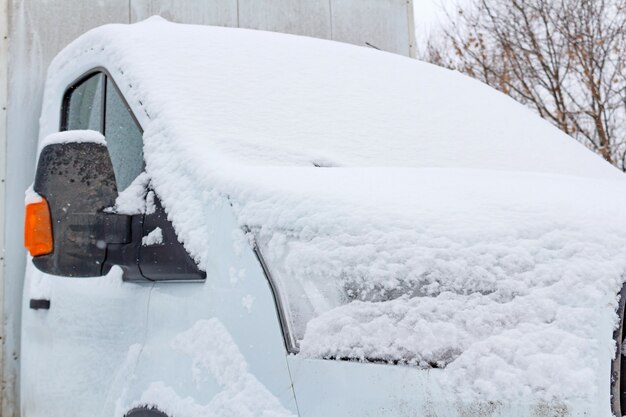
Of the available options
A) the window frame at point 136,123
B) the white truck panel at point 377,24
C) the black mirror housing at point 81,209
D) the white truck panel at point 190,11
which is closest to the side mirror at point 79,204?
the black mirror housing at point 81,209

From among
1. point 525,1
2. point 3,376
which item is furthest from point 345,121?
point 525,1

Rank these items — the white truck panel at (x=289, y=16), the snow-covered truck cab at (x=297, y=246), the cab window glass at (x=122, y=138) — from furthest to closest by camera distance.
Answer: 1. the white truck panel at (x=289, y=16)
2. the cab window glass at (x=122, y=138)
3. the snow-covered truck cab at (x=297, y=246)

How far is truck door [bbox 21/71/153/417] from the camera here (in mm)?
2082

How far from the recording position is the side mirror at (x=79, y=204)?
1922mm

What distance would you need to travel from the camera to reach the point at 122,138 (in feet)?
7.82

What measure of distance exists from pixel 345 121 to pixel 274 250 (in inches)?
35.1

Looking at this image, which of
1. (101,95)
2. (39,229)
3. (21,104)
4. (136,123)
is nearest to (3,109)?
(21,104)

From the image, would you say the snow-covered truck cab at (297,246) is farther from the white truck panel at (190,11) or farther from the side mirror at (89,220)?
the white truck panel at (190,11)

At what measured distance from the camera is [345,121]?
242cm

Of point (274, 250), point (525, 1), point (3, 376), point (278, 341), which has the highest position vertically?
point (525, 1)

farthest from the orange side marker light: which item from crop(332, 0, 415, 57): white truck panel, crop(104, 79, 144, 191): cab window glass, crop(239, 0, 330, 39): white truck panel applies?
crop(332, 0, 415, 57): white truck panel

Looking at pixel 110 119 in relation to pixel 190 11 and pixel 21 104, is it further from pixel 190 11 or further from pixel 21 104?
pixel 190 11

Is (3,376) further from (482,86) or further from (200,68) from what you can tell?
(482,86)

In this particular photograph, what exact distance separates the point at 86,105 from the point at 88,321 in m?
0.83
